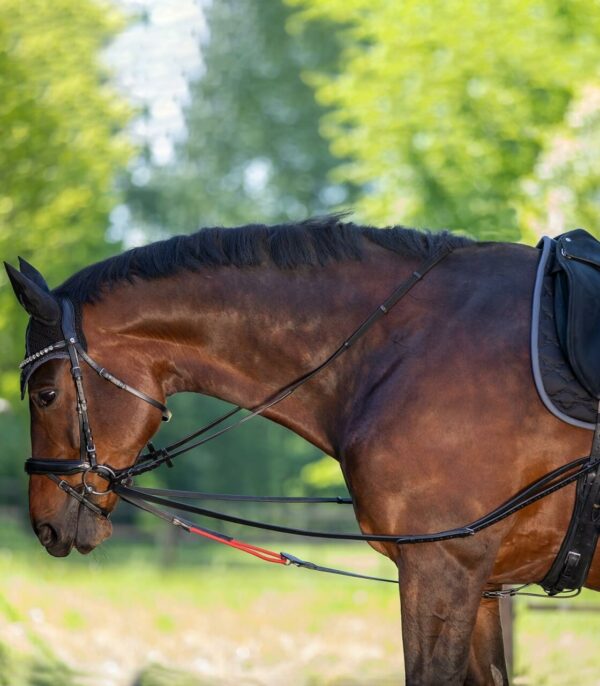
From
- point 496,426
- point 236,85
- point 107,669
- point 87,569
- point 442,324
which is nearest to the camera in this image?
point 496,426

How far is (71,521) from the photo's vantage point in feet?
13.8

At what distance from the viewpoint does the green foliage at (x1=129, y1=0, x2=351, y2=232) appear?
27938mm

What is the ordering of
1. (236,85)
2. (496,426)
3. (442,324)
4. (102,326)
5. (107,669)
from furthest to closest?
(236,85) → (107,669) → (102,326) → (442,324) → (496,426)

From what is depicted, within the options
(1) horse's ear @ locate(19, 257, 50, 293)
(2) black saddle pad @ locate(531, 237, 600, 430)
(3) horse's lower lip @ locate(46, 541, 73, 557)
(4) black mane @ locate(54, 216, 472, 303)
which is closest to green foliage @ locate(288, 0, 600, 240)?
(4) black mane @ locate(54, 216, 472, 303)

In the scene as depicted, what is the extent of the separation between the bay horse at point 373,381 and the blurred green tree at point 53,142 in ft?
20.8

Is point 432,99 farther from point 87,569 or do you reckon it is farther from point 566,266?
point 566,266

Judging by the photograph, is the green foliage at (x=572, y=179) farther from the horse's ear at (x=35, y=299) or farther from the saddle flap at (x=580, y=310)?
the horse's ear at (x=35, y=299)

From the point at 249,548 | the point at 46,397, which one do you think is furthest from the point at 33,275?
the point at 249,548

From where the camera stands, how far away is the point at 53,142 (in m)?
11.9

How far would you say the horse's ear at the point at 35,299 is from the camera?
158 inches

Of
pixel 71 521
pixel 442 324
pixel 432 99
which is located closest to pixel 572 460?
pixel 442 324

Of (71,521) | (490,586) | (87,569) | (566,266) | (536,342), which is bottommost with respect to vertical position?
(490,586)

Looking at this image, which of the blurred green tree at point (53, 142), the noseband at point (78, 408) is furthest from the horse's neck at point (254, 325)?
the blurred green tree at point (53, 142)

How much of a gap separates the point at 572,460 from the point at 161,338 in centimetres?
171
